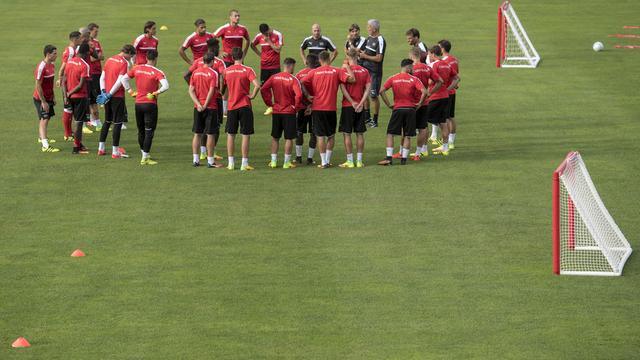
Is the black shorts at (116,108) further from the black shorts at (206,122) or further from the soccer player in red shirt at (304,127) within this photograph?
the soccer player in red shirt at (304,127)

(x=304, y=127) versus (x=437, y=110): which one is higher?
(x=437, y=110)

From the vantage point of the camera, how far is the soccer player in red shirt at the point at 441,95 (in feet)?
76.9

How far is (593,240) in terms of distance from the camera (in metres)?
17.8

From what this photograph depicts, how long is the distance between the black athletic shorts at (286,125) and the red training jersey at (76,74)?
4.19 m

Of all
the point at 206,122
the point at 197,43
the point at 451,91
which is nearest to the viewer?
the point at 206,122

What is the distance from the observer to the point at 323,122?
22.2 metres

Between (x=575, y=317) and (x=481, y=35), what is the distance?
79.8 ft

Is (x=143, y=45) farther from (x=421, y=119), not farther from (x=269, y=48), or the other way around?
(x=421, y=119)

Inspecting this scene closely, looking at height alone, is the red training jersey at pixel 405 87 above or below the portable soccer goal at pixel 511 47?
above

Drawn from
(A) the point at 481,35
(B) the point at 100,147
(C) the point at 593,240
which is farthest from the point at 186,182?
(A) the point at 481,35

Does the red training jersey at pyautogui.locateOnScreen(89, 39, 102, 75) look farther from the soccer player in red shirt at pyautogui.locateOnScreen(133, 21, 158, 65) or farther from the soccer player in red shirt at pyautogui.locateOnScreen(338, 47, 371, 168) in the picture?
the soccer player in red shirt at pyautogui.locateOnScreen(338, 47, 371, 168)

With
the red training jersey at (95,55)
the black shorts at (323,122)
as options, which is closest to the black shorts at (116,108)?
the red training jersey at (95,55)

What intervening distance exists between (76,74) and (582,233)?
1104 centimetres

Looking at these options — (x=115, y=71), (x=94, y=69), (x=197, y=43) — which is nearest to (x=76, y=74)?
(x=115, y=71)
